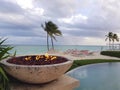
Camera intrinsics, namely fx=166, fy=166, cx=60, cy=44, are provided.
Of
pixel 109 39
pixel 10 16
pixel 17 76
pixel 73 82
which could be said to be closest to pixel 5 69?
pixel 17 76

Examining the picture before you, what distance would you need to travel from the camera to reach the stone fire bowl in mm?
2217

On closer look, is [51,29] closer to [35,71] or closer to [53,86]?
[53,86]

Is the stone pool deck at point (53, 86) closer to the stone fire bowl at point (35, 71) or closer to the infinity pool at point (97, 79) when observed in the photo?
the stone fire bowl at point (35, 71)

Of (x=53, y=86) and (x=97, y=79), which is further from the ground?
(x=53, y=86)

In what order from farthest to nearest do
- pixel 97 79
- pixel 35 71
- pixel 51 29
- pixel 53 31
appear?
pixel 53 31 → pixel 51 29 → pixel 97 79 → pixel 35 71

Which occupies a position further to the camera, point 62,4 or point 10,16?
point 62,4

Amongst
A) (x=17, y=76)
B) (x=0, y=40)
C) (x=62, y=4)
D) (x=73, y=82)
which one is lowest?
(x=73, y=82)

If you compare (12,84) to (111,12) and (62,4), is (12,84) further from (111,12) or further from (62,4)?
(111,12)

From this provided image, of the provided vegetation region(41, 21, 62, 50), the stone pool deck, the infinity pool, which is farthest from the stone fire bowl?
vegetation region(41, 21, 62, 50)

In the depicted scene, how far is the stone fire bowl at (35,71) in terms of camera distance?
7.27ft

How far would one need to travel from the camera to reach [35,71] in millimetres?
2213

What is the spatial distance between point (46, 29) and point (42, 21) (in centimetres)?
170

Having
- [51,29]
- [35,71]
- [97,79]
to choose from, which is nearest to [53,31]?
[51,29]

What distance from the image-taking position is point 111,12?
46.3ft
